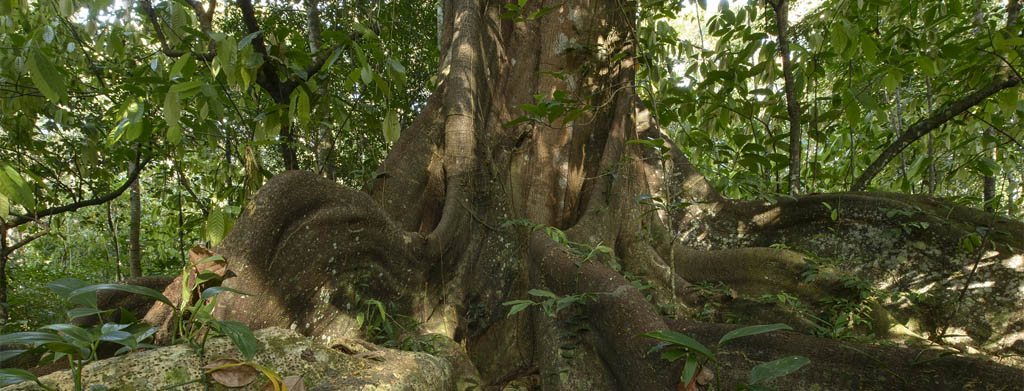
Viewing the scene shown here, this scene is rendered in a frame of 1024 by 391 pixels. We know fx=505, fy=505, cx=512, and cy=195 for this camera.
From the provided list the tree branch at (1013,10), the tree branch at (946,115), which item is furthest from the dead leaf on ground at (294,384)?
the tree branch at (1013,10)

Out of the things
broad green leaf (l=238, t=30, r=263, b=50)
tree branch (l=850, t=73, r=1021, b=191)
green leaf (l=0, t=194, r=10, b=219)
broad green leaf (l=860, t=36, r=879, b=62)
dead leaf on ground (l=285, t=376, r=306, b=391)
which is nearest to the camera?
green leaf (l=0, t=194, r=10, b=219)

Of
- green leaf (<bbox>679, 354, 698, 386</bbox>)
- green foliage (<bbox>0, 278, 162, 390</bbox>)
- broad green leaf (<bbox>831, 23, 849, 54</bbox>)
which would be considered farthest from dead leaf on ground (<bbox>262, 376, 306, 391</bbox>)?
broad green leaf (<bbox>831, 23, 849, 54</bbox>)

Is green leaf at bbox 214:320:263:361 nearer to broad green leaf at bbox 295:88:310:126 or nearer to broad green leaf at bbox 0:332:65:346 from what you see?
broad green leaf at bbox 0:332:65:346

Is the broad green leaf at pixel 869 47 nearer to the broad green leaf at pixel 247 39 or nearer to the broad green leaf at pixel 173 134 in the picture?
the broad green leaf at pixel 247 39

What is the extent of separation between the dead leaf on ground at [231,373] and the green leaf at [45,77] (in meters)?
0.89

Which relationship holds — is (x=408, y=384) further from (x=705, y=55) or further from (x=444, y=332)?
(x=705, y=55)

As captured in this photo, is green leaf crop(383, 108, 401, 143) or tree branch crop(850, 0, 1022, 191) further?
tree branch crop(850, 0, 1022, 191)

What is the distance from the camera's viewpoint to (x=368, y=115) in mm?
3088

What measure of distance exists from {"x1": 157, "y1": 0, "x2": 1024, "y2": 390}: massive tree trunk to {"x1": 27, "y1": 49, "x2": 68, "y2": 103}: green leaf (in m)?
0.86

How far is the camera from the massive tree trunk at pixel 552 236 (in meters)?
2.05

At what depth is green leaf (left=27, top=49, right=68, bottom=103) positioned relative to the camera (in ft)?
4.73

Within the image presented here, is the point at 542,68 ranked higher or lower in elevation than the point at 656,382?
higher

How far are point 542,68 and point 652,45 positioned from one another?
46.4 inches

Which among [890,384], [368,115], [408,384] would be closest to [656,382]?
[890,384]
